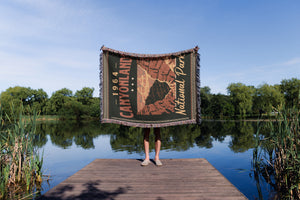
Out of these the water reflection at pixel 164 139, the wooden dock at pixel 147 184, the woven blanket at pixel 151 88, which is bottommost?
the water reflection at pixel 164 139

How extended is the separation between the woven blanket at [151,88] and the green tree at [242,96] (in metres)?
46.8

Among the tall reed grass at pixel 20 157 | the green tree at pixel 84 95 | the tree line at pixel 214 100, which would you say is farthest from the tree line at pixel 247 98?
the tall reed grass at pixel 20 157

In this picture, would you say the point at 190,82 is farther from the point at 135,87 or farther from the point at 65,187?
the point at 65,187

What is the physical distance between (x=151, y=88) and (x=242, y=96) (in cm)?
5086

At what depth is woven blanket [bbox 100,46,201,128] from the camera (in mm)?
4828

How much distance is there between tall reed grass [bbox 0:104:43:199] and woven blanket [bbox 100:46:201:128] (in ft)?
6.12

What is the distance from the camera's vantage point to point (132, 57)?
490 cm

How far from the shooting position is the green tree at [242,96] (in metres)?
48.4

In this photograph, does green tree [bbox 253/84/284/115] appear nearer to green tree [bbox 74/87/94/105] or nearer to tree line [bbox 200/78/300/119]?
tree line [bbox 200/78/300/119]

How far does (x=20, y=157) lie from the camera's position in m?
4.41

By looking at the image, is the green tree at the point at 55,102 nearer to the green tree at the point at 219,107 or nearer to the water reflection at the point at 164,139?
the water reflection at the point at 164,139

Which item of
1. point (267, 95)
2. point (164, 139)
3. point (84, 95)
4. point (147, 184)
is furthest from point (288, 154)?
point (84, 95)

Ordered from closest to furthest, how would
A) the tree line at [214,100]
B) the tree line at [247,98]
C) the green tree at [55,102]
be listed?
the tree line at [247,98]
the tree line at [214,100]
the green tree at [55,102]

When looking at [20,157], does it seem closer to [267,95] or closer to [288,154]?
[288,154]
